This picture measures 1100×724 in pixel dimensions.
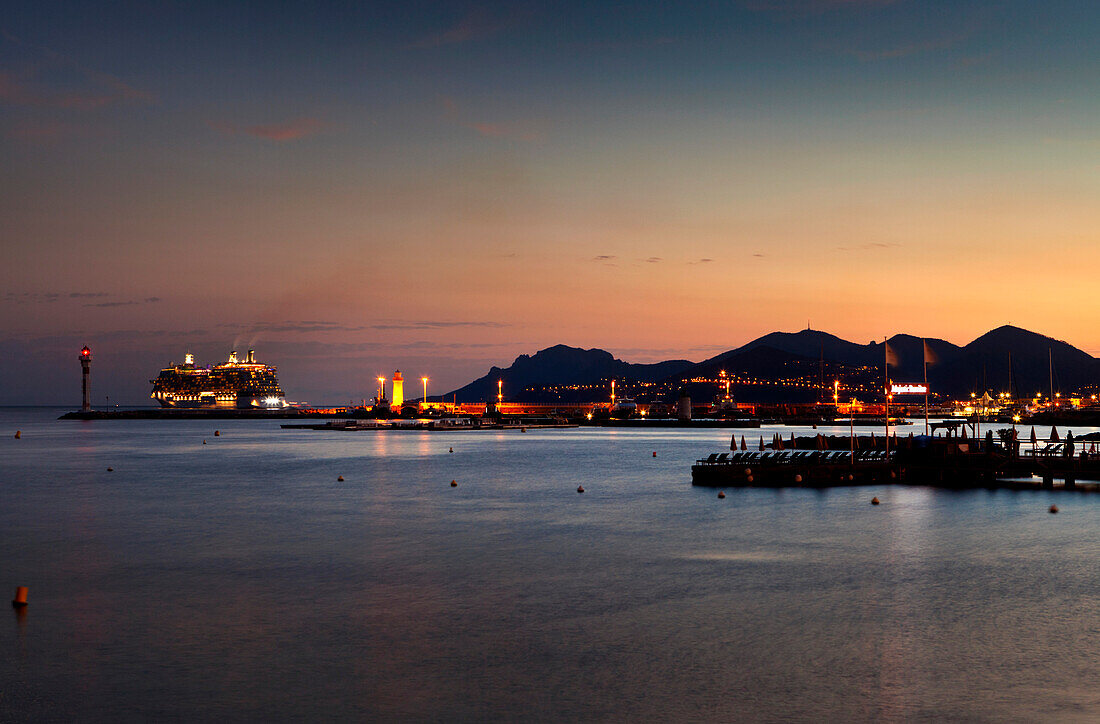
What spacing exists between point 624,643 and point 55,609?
Result: 15236mm

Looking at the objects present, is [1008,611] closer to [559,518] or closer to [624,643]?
[624,643]

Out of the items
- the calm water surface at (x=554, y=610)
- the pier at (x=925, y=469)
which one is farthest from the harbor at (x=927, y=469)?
the calm water surface at (x=554, y=610)

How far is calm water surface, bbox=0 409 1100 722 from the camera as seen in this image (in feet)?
55.7

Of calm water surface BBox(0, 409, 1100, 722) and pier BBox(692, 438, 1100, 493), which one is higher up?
pier BBox(692, 438, 1100, 493)

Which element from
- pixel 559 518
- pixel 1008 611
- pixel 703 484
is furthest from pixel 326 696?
pixel 703 484

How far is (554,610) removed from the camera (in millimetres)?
24188

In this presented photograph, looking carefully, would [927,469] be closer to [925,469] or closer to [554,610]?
[925,469]

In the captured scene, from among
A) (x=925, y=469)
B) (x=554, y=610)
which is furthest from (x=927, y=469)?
(x=554, y=610)

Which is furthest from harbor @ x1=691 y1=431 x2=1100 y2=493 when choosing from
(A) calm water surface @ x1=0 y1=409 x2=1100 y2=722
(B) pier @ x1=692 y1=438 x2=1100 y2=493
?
(A) calm water surface @ x1=0 y1=409 x2=1100 y2=722

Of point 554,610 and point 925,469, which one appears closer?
point 554,610

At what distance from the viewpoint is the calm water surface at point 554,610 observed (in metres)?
17.0

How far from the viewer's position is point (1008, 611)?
2422 centimetres

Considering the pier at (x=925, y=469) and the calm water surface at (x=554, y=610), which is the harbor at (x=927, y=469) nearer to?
the pier at (x=925, y=469)

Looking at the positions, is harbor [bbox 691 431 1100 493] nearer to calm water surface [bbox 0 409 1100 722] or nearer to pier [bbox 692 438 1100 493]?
pier [bbox 692 438 1100 493]
